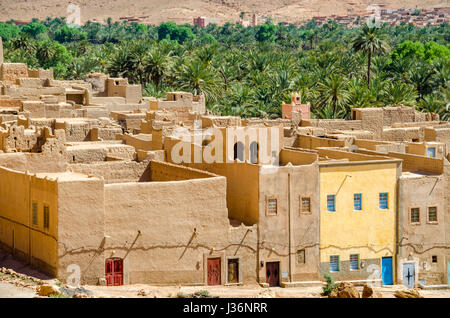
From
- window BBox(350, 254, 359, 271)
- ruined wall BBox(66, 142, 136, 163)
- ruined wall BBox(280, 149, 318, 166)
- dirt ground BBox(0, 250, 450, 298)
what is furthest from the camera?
ruined wall BBox(66, 142, 136, 163)

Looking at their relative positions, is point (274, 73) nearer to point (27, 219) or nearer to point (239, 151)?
point (239, 151)

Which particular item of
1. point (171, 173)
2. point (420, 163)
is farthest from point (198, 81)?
point (171, 173)

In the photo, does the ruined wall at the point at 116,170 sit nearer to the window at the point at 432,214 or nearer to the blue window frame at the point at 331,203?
the blue window frame at the point at 331,203

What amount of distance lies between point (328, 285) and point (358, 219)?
323cm

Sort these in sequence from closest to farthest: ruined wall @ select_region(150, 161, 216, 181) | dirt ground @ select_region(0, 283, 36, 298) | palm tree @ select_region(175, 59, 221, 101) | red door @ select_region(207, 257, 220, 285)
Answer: dirt ground @ select_region(0, 283, 36, 298), red door @ select_region(207, 257, 220, 285), ruined wall @ select_region(150, 161, 216, 181), palm tree @ select_region(175, 59, 221, 101)

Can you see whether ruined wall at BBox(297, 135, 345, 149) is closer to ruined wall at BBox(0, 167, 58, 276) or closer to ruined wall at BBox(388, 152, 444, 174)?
ruined wall at BBox(388, 152, 444, 174)

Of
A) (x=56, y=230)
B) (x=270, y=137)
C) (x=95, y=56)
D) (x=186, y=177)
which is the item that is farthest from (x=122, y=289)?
(x=95, y=56)

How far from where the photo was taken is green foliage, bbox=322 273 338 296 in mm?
34438

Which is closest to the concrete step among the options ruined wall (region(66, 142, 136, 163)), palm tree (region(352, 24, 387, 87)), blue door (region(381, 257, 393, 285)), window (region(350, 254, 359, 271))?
Result: window (region(350, 254, 359, 271))

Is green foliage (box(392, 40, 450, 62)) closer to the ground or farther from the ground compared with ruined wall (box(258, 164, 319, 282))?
farther from the ground

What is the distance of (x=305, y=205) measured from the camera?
36406mm

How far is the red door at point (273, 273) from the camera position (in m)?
36.0

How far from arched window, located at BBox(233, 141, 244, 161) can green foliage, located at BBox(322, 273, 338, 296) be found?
20.4ft

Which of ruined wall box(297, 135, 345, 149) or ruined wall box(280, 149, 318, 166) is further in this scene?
ruined wall box(297, 135, 345, 149)
